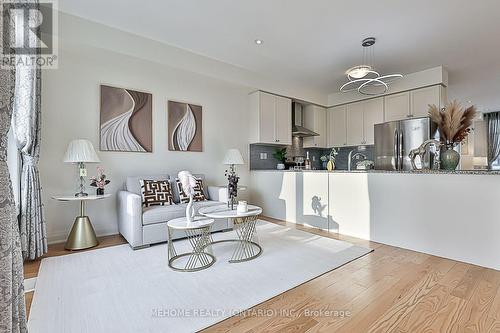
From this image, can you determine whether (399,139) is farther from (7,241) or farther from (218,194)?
(7,241)

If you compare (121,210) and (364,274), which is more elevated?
(121,210)

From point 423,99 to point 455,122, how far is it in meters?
2.29

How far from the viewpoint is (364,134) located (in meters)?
5.54

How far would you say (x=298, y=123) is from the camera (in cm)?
622

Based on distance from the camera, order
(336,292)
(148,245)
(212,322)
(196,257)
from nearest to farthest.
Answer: (212,322) < (336,292) < (196,257) < (148,245)

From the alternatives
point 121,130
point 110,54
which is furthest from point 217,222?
point 110,54

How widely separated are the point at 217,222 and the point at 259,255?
1080 millimetres

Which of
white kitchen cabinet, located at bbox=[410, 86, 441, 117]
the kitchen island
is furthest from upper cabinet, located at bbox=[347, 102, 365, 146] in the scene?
the kitchen island

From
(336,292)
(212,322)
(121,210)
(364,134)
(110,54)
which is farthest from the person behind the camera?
(364,134)

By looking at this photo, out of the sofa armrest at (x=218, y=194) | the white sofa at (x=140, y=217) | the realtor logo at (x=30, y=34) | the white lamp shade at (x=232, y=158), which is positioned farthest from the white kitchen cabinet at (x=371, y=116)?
the realtor logo at (x=30, y=34)

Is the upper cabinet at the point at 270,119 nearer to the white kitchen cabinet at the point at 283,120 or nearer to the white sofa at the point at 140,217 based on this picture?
the white kitchen cabinet at the point at 283,120

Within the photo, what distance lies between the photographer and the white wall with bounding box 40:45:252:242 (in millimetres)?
3018

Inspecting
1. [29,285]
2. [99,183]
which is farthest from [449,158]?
[29,285]

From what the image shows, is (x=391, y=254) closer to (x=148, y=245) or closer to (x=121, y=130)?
(x=148, y=245)
